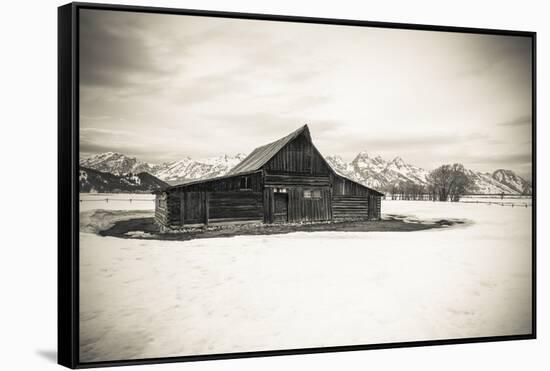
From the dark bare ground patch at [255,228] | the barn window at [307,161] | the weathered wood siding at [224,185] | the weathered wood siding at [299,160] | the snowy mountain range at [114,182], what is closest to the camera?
the snowy mountain range at [114,182]

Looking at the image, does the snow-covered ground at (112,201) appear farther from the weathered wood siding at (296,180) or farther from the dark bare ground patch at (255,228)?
the weathered wood siding at (296,180)

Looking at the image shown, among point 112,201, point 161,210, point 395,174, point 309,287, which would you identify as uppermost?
point 395,174

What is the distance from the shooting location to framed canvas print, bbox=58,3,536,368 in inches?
225

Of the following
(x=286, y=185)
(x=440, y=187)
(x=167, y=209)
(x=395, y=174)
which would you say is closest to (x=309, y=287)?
(x=286, y=185)

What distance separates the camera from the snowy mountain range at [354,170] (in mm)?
5758

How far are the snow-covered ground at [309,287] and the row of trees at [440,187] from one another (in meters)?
0.12

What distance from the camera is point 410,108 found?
664 centimetres

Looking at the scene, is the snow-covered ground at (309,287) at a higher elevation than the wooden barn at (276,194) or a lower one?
lower

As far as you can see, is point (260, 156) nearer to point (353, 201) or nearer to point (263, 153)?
point (263, 153)

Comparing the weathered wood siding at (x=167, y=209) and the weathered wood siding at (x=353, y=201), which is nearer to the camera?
the weathered wood siding at (x=167, y=209)

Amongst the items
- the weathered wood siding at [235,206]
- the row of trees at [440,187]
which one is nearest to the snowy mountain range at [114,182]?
the weathered wood siding at [235,206]

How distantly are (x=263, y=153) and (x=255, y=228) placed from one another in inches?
33.3

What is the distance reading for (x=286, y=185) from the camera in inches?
259

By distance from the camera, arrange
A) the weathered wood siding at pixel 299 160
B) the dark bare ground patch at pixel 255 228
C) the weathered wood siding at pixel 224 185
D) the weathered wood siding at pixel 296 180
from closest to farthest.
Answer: the dark bare ground patch at pixel 255 228 < the weathered wood siding at pixel 224 185 < the weathered wood siding at pixel 299 160 < the weathered wood siding at pixel 296 180
